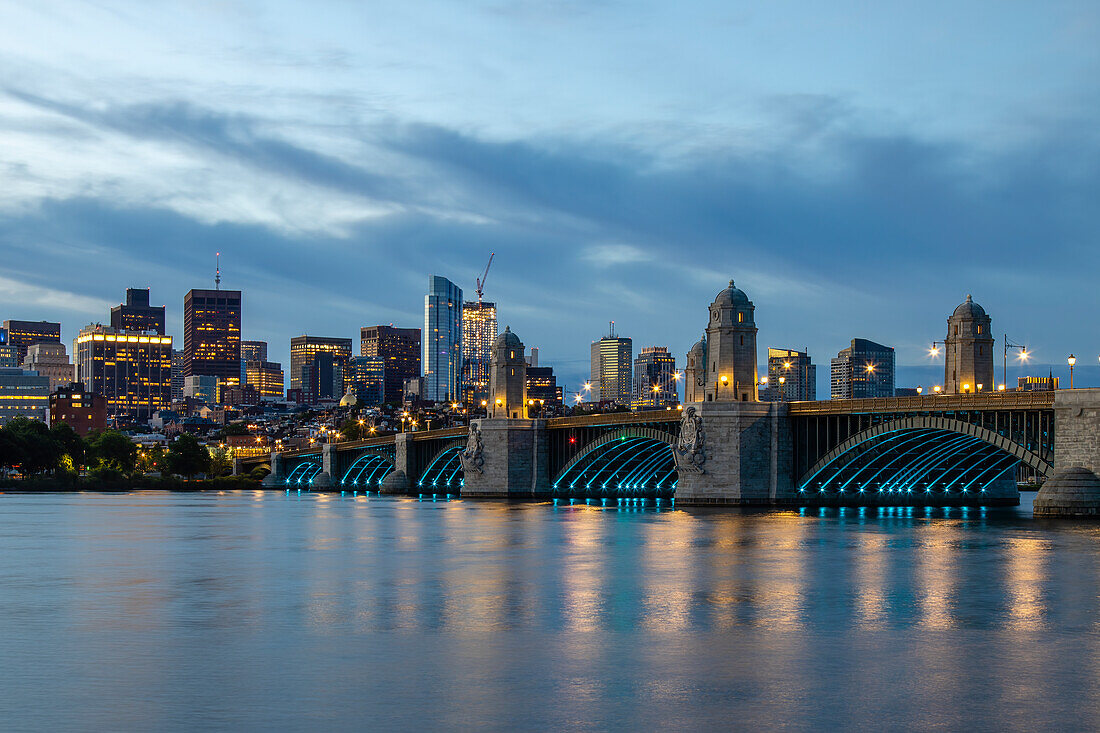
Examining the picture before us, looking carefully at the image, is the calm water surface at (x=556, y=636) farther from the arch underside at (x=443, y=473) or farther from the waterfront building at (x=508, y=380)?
the arch underside at (x=443, y=473)

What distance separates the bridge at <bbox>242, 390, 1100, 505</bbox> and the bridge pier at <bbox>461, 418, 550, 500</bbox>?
0.11 m

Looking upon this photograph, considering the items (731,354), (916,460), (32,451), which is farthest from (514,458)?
(32,451)

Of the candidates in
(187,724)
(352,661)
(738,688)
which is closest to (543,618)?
(352,661)

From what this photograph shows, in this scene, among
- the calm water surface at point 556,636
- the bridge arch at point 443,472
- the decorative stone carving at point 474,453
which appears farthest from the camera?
the bridge arch at point 443,472

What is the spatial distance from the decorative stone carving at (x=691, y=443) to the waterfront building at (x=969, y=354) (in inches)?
806

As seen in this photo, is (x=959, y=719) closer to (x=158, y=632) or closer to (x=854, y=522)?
(x=158, y=632)

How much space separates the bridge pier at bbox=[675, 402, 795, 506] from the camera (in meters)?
102

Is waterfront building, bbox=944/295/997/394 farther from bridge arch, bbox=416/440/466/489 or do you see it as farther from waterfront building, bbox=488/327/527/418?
bridge arch, bbox=416/440/466/489

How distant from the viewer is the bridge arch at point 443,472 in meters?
171

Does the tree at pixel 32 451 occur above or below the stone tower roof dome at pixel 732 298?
below

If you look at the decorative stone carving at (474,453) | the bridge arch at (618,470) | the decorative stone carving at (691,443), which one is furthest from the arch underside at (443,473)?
the decorative stone carving at (691,443)

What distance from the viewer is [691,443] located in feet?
338

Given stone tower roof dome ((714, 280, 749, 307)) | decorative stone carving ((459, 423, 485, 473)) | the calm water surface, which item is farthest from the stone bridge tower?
decorative stone carving ((459, 423, 485, 473))

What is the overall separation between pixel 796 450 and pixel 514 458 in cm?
4363
